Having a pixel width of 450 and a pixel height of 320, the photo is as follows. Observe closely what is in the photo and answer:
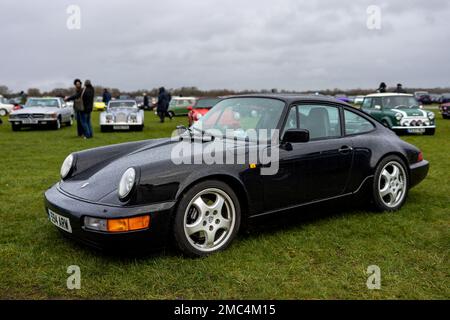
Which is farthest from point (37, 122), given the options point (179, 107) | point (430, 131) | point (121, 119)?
point (179, 107)

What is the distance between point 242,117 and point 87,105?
380 inches

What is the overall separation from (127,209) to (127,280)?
0.50 m

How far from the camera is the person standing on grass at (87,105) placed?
1262 cm

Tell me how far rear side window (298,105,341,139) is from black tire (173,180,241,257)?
46.8 inches

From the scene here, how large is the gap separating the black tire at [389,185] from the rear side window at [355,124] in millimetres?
403

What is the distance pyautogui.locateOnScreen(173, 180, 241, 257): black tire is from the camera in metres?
3.17

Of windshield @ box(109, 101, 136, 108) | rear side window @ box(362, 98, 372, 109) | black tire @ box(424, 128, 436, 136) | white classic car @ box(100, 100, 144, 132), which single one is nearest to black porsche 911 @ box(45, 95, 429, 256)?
black tire @ box(424, 128, 436, 136)

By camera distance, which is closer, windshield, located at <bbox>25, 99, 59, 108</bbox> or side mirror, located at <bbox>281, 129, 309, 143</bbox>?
side mirror, located at <bbox>281, 129, 309, 143</bbox>

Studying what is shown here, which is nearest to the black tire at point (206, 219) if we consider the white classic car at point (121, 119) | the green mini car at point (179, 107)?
the white classic car at point (121, 119)

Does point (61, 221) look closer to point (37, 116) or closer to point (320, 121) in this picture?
point (320, 121)

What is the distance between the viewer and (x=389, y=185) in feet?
15.1

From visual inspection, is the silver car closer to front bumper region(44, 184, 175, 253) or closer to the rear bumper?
front bumper region(44, 184, 175, 253)

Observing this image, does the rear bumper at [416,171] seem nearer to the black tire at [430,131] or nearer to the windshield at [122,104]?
the black tire at [430,131]
